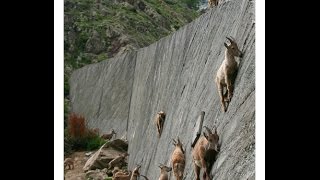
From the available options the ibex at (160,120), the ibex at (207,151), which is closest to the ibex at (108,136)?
the ibex at (160,120)

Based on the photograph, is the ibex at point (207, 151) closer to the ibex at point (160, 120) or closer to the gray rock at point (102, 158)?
the ibex at point (160, 120)

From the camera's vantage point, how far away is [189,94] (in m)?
4.68

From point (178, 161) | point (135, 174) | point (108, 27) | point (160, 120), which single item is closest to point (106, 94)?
point (135, 174)

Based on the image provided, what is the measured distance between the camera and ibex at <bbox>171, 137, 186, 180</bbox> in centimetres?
423

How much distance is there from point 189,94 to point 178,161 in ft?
2.12

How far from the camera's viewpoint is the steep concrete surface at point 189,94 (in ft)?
11.0

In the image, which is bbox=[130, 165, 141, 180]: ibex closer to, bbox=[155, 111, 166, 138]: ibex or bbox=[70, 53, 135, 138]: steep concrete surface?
bbox=[155, 111, 166, 138]: ibex

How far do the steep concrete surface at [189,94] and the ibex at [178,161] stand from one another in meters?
0.06

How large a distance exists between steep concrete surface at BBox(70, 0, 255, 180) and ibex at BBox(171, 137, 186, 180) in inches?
2.4

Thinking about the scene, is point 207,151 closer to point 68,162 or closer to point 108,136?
point 68,162
